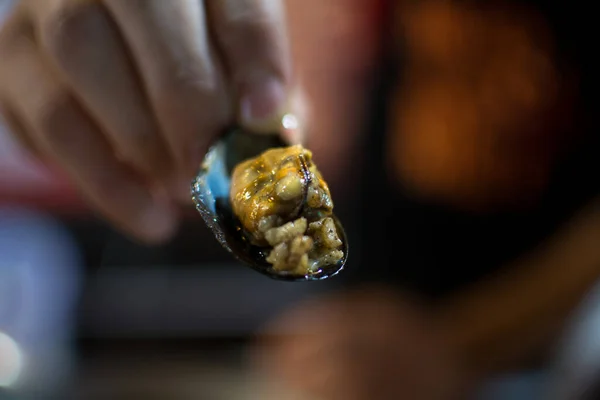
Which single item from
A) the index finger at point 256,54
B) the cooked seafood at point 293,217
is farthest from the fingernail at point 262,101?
the cooked seafood at point 293,217

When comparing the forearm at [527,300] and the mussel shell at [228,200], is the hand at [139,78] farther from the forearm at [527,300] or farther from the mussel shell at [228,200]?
the forearm at [527,300]

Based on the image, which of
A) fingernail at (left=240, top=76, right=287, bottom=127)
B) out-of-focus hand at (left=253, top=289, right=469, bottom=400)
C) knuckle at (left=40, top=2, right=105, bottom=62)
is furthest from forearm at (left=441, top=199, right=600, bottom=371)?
knuckle at (left=40, top=2, right=105, bottom=62)

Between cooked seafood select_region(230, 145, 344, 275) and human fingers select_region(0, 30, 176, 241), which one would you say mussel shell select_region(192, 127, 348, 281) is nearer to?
cooked seafood select_region(230, 145, 344, 275)

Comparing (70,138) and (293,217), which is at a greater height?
(70,138)

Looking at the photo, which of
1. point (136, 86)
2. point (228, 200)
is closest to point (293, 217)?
point (228, 200)

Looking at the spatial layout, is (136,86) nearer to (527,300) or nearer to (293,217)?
(293,217)

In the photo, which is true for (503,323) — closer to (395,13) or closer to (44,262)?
(395,13)

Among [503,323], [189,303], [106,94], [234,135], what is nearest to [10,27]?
[106,94]
